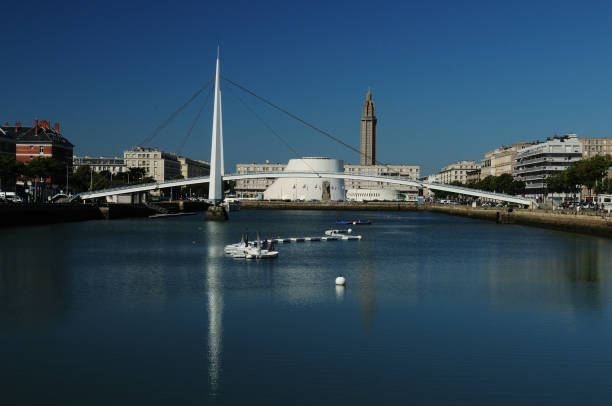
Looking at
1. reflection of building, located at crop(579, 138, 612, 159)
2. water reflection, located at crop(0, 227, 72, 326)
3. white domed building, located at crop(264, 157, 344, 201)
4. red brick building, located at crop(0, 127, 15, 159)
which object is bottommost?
water reflection, located at crop(0, 227, 72, 326)

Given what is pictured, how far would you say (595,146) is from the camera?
109 m

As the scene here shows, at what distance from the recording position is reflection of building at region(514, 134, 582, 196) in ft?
317

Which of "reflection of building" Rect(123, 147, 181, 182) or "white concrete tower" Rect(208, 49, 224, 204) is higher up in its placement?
"reflection of building" Rect(123, 147, 181, 182)

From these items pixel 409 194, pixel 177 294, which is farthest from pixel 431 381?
pixel 409 194

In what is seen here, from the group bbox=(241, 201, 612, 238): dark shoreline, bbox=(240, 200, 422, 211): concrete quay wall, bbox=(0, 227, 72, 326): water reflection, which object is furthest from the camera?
bbox=(240, 200, 422, 211): concrete quay wall

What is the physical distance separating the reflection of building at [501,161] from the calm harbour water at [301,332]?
9914cm

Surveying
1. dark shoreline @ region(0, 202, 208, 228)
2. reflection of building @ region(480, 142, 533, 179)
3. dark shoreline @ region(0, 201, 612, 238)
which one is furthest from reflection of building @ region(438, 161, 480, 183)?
Result: dark shoreline @ region(0, 202, 208, 228)

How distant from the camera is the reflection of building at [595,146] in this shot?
108m

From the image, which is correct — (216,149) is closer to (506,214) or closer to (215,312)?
(506,214)

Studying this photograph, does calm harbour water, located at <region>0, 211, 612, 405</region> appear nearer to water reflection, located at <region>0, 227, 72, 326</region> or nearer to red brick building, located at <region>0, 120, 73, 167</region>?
water reflection, located at <region>0, 227, 72, 326</region>

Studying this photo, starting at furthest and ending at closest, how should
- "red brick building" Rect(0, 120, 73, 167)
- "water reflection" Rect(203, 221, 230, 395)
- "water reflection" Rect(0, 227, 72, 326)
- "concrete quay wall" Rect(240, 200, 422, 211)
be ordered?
"concrete quay wall" Rect(240, 200, 422, 211), "red brick building" Rect(0, 120, 73, 167), "water reflection" Rect(0, 227, 72, 326), "water reflection" Rect(203, 221, 230, 395)

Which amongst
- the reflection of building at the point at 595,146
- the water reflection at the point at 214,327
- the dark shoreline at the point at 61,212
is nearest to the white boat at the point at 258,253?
the water reflection at the point at 214,327

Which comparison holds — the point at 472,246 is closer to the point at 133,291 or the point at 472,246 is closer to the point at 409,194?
the point at 133,291

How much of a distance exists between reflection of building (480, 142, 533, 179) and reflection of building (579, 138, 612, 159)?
524 inches
